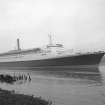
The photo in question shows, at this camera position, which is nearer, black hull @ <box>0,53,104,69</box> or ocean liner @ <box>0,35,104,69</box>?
black hull @ <box>0,53,104,69</box>

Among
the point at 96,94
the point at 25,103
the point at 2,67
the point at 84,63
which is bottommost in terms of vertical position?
the point at 2,67

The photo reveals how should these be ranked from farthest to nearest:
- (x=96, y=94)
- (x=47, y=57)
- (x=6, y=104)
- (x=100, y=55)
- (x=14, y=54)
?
(x=14, y=54)
(x=47, y=57)
(x=100, y=55)
(x=96, y=94)
(x=6, y=104)

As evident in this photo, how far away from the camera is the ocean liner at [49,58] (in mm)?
46156

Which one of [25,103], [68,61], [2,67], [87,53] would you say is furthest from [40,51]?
[25,103]

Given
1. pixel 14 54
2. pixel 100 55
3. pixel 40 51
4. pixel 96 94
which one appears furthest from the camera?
pixel 14 54

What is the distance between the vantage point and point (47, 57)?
50.3 metres

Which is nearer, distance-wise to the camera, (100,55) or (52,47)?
(100,55)

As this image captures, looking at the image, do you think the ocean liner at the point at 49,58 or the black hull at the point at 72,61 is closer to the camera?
the black hull at the point at 72,61

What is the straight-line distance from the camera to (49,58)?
163ft

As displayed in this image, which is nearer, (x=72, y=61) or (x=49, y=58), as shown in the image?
(x=72, y=61)

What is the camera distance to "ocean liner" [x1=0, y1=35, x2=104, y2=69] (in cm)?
4616

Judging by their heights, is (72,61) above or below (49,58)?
below

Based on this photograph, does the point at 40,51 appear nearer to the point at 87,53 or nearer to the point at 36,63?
the point at 36,63

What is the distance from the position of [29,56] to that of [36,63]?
3.98 metres
